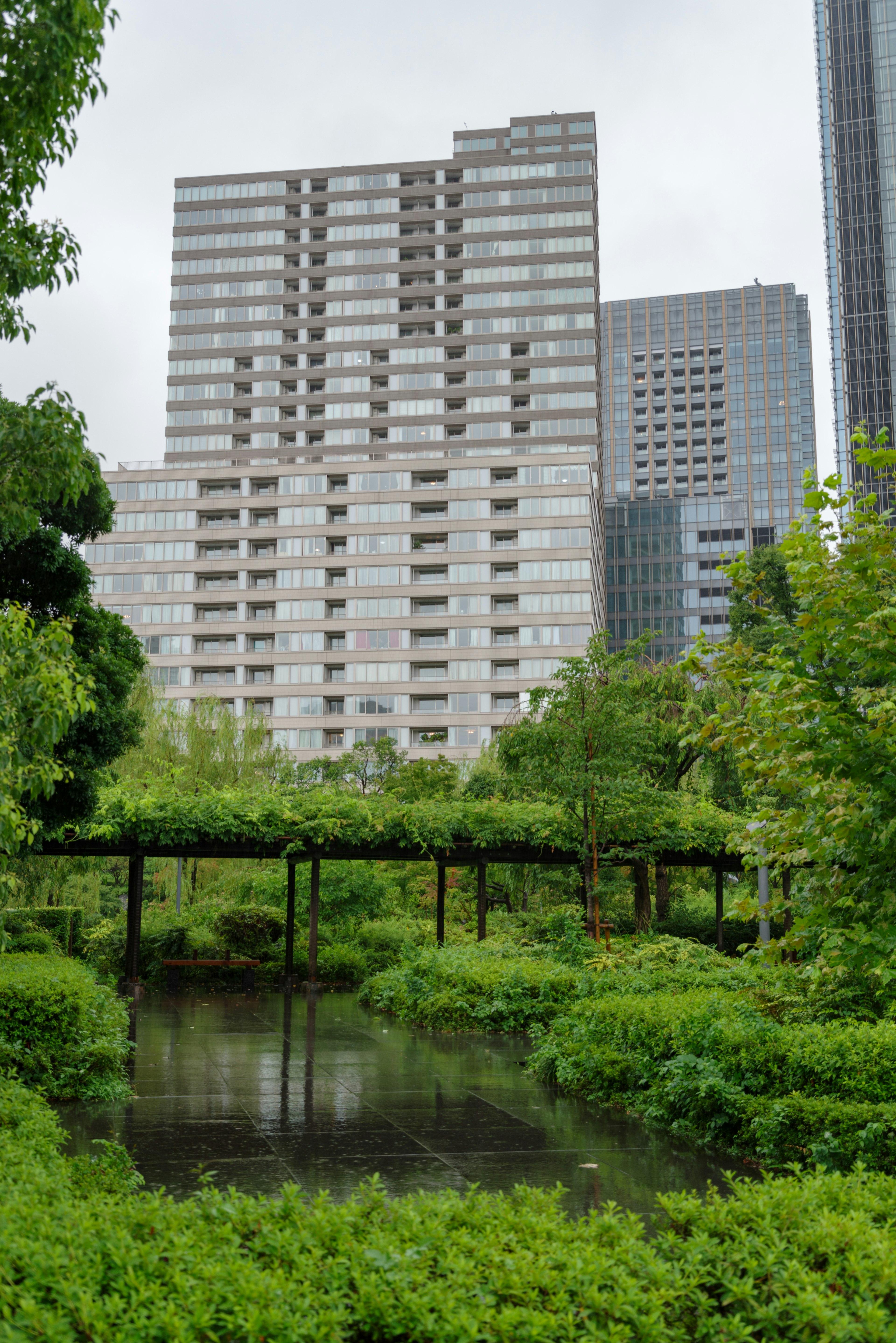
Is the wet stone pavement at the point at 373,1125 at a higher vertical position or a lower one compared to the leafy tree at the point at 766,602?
lower

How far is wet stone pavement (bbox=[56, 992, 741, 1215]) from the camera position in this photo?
739 cm

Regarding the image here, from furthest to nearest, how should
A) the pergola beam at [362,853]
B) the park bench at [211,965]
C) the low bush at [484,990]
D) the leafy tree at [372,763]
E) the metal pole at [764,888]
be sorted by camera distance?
1. the leafy tree at [372,763]
2. the park bench at [211,965]
3. the pergola beam at [362,853]
4. the low bush at [484,990]
5. the metal pole at [764,888]

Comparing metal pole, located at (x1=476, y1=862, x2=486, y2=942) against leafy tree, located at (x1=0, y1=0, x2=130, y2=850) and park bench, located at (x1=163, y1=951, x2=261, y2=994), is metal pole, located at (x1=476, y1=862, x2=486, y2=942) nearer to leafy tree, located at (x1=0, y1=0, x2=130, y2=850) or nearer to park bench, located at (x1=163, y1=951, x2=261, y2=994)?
park bench, located at (x1=163, y1=951, x2=261, y2=994)

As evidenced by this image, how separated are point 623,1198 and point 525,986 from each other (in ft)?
28.8

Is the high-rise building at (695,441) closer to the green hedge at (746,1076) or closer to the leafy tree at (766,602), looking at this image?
the leafy tree at (766,602)

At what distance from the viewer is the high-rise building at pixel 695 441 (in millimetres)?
139000

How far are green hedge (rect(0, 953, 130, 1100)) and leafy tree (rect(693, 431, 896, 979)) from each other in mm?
6866

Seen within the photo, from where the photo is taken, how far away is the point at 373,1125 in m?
9.30

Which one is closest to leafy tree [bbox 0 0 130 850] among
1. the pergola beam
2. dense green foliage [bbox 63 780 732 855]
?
dense green foliage [bbox 63 780 732 855]

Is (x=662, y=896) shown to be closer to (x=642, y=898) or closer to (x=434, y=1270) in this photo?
(x=642, y=898)

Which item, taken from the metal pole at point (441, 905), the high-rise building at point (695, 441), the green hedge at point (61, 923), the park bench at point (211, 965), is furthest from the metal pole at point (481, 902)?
the high-rise building at point (695, 441)

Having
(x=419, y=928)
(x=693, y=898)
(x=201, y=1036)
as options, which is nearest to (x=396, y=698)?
(x=693, y=898)

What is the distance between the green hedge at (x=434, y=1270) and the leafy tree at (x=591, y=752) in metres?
13.4

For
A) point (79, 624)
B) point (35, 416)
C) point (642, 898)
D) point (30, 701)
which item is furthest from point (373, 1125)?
point (642, 898)
